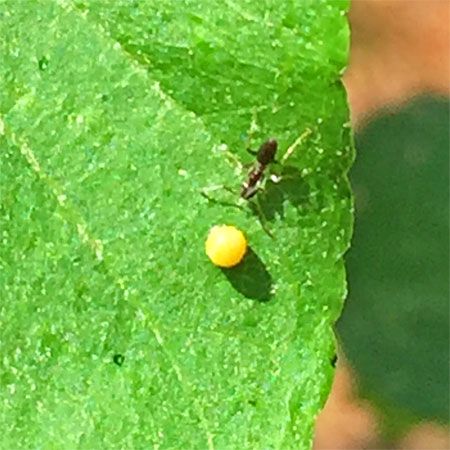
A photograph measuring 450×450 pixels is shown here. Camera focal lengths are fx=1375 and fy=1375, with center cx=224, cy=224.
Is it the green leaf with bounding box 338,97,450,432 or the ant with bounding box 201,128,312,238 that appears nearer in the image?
the ant with bounding box 201,128,312,238

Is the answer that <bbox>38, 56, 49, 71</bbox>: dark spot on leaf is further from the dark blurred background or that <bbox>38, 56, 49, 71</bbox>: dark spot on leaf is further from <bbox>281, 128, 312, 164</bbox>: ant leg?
the dark blurred background

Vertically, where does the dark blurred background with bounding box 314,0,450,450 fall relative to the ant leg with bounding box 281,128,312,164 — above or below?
below

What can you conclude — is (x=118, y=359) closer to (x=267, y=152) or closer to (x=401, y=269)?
(x=267, y=152)

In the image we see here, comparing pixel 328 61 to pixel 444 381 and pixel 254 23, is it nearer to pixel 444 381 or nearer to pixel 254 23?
pixel 254 23

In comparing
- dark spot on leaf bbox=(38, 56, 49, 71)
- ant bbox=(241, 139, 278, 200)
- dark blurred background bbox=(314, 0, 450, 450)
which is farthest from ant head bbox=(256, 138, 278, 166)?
dark blurred background bbox=(314, 0, 450, 450)

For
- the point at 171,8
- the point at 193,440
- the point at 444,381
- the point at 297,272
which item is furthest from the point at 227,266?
the point at 444,381

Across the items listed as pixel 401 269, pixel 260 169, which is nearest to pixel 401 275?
pixel 401 269

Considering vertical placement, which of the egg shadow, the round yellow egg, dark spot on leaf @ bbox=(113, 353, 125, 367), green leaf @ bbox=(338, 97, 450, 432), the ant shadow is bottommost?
green leaf @ bbox=(338, 97, 450, 432)
